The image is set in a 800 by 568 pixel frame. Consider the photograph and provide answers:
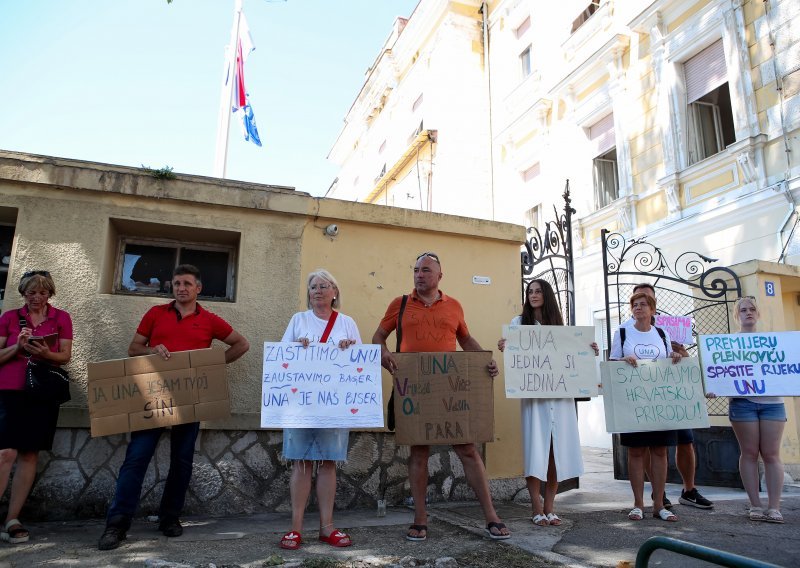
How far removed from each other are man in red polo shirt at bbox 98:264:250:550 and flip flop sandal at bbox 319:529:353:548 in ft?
3.36

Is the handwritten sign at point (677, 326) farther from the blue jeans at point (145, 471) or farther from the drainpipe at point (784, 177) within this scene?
the blue jeans at point (145, 471)

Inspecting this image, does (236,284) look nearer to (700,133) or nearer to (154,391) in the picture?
(154,391)

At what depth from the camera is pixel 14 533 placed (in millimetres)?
3799

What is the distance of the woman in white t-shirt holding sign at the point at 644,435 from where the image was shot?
15.5 ft

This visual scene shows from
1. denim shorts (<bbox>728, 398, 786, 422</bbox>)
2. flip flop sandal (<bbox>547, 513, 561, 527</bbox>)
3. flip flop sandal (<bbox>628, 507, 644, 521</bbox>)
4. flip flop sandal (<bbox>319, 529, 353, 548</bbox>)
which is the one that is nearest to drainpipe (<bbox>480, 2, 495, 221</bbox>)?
denim shorts (<bbox>728, 398, 786, 422</bbox>)

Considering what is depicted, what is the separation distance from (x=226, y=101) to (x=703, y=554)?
1185cm

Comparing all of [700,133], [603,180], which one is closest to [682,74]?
[700,133]

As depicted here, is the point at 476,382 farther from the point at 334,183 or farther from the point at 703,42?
the point at 334,183

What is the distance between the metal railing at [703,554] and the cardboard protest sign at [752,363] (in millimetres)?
3485

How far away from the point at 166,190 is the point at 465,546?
365 cm

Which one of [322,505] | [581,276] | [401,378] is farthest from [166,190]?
[581,276]

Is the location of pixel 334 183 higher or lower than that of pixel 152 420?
higher

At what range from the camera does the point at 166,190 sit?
5059mm

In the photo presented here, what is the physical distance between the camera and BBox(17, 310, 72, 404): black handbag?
3934mm
